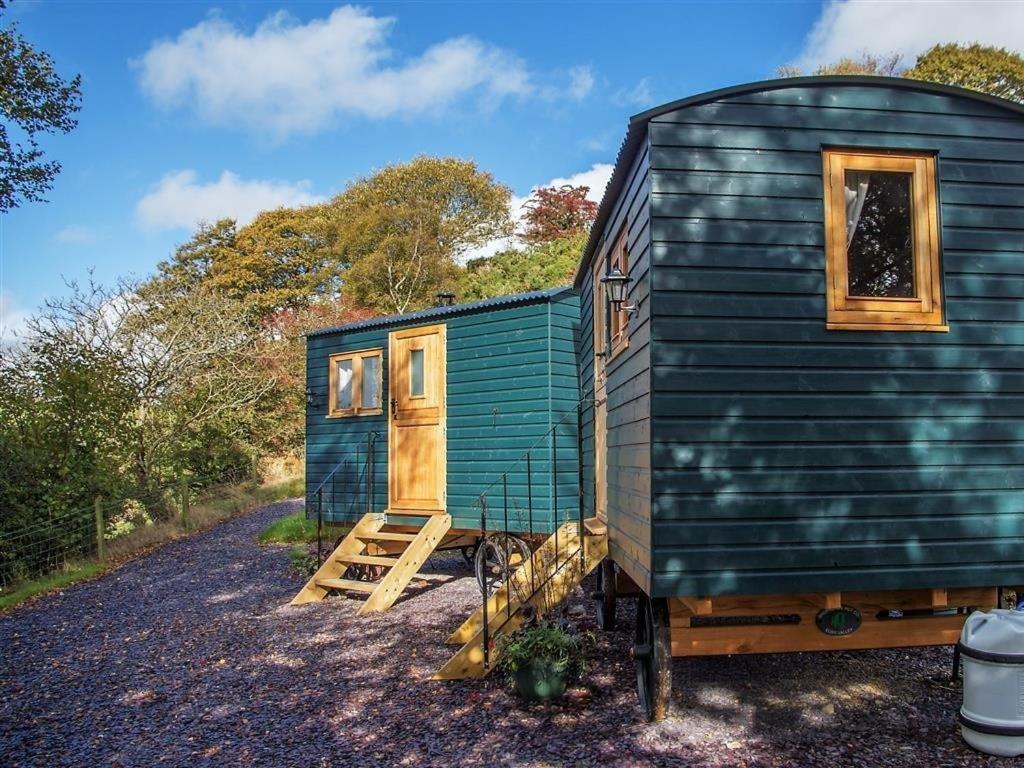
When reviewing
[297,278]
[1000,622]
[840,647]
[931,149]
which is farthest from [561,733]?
[297,278]

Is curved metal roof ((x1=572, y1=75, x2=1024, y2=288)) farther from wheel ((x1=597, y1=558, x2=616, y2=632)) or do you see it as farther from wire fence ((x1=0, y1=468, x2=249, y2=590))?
wire fence ((x1=0, y1=468, x2=249, y2=590))

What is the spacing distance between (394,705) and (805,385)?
132 inches

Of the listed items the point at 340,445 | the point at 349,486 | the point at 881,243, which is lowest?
the point at 349,486

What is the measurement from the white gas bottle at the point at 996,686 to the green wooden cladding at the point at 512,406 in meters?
4.35

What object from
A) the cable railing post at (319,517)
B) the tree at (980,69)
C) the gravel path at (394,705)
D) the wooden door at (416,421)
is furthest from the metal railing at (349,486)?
the tree at (980,69)

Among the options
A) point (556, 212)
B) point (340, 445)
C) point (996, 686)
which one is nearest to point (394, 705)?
point (996, 686)

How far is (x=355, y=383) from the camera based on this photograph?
944cm

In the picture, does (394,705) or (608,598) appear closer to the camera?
(394,705)

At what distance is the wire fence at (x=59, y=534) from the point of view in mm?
9984

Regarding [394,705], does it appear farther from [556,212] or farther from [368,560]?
[556,212]

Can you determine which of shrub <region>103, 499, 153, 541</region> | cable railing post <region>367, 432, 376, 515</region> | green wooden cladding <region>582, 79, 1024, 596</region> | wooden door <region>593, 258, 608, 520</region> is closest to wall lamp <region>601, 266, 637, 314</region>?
green wooden cladding <region>582, 79, 1024, 596</region>

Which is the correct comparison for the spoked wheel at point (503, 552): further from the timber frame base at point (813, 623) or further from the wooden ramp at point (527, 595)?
the timber frame base at point (813, 623)

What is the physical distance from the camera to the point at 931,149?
4.18 m

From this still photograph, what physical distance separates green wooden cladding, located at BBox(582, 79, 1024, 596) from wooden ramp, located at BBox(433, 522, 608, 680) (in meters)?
1.72
